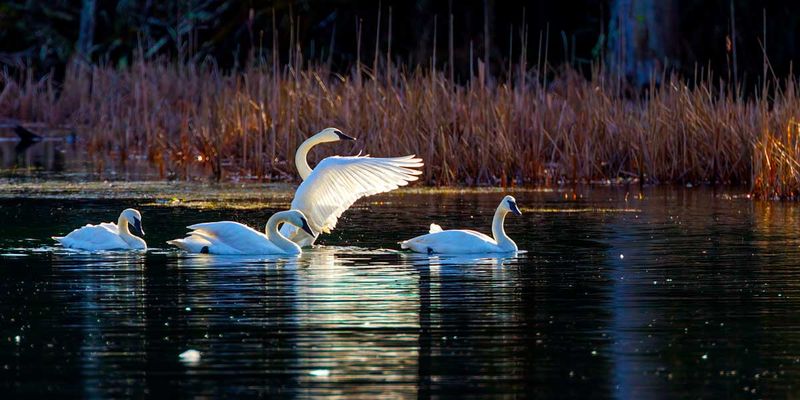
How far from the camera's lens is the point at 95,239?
39.4 ft

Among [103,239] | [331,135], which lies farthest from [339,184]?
[103,239]

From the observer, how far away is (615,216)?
14742mm

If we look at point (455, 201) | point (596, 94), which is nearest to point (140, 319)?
point (455, 201)

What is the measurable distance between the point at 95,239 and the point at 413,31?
1880 cm

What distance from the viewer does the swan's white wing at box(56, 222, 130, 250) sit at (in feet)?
39.3

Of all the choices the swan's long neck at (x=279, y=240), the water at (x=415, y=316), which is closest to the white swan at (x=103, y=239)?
the water at (x=415, y=316)

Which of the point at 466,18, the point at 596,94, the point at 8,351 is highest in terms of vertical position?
the point at 466,18

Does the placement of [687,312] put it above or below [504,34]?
below

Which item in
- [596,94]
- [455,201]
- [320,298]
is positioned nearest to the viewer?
[320,298]

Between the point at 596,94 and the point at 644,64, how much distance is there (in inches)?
266

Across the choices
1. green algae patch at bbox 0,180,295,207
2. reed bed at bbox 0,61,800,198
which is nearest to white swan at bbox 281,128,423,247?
green algae patch at bbox 0,180,295,207

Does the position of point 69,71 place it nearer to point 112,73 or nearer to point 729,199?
point 112,73

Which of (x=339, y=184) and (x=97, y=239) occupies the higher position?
(x=339, y=184)

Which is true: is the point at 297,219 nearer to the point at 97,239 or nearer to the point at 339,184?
the point at 339,184
